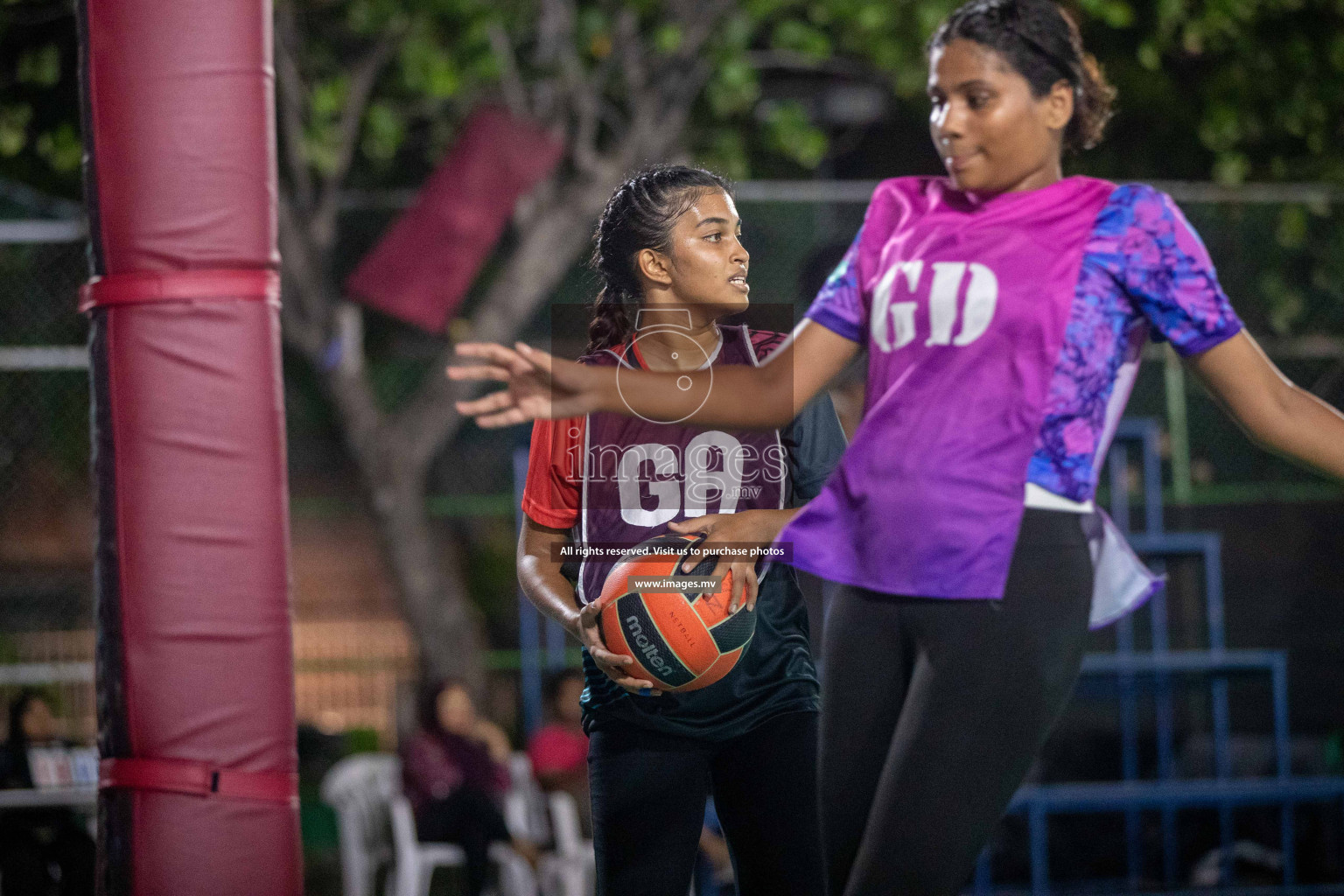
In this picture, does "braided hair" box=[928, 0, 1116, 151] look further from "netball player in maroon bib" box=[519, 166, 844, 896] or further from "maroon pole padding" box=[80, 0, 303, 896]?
"maroon pole padding" box=[80, 0, 303, 896]

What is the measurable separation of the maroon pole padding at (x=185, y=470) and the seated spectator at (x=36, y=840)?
11.9 feet

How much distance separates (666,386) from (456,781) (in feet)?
15.6

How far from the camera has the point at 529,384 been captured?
2182 millimetres

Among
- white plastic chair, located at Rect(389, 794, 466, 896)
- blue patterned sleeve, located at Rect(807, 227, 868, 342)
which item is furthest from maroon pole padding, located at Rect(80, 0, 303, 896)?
white plastic chair, located at Rect(389, 794, 466, 896)

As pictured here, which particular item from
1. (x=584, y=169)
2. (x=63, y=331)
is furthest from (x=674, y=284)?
(x=63, y=331)

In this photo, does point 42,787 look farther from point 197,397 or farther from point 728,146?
point 728,146

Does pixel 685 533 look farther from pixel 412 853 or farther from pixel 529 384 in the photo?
pixel 412 853

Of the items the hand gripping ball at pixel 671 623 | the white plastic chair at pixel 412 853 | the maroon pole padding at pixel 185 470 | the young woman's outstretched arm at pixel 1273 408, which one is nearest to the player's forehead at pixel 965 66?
the young woman's outstretched arm at pixel 1273 408

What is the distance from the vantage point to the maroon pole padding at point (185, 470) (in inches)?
113

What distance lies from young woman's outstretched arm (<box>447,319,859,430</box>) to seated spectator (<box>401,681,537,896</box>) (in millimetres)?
4613

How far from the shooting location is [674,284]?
2.67 m

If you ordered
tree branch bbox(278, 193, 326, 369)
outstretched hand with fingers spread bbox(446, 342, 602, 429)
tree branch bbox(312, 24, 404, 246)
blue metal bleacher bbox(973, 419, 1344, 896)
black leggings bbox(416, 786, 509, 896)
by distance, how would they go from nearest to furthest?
outstretched hand with fingers spread bbox(446, 342, 602, 429), blue metal bleacher bbox(973, 419, 1344, 896), black leggings bbox(416, 786, 509, 896), tree branch bbox(278, 193, 326, 369), tree branch bbox(312, 24, 404, 246)

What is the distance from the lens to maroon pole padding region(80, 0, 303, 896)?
2863mm

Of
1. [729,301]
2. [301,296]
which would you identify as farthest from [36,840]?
[729,301]
